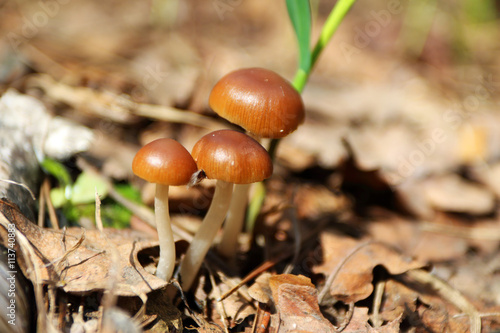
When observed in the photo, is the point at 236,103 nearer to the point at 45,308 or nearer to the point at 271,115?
the point at 271,115

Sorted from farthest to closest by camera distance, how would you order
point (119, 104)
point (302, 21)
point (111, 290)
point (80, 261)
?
point (119, 104), point (302, 21), point (80, 261), point (111, 290)

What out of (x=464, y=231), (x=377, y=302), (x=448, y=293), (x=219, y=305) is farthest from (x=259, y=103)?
(x=464, y=231)

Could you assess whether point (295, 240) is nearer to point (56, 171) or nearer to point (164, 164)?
point (164, 164)

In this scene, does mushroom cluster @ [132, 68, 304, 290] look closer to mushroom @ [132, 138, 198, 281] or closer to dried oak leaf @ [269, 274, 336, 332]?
mushroom @ [132, 138, 198, 281]

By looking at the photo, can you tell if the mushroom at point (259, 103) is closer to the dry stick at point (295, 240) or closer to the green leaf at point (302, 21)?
the green leaf at point (302, 21)

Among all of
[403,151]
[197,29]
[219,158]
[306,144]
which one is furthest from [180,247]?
[197,29]

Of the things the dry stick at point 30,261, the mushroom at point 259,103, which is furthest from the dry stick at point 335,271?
the dry stick at point 30,261

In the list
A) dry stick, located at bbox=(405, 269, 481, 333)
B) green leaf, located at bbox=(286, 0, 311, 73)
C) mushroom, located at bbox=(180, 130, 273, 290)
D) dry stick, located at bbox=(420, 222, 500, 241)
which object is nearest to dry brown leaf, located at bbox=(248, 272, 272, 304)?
mushroom, located at bbox=(180, 130, 273, 290)
